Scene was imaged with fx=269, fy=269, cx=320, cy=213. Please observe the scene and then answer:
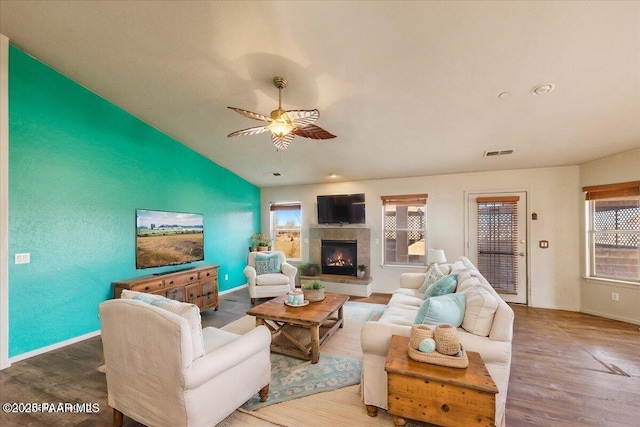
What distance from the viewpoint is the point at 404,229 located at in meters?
5.83

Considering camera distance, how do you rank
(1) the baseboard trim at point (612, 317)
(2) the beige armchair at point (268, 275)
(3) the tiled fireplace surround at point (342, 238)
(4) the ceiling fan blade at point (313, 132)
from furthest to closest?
(3) the tiled fireplace surround at point (342, 238) < (2) the beige armchair at point (268, 275) < (1) the baseboard trim at point (612, 317) < (4) the ceiling fan blade at point (313, 132)

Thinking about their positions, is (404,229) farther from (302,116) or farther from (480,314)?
(302,116)

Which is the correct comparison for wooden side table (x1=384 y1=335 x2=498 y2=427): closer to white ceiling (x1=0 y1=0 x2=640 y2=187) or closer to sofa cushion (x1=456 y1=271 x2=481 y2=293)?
sofa cushion (x1=456 y1=271 x2=481 y2=293)

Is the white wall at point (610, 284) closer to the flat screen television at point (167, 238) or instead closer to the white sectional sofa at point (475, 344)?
the white sectional sofa at point (475, 344)

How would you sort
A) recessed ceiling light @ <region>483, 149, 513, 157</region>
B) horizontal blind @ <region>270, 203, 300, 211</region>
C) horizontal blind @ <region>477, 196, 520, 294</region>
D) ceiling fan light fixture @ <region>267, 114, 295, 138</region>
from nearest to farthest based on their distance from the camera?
ceiling fan light fixture @ <region>267, 114, 295, 138</region>, recessed ceiling light @ <region>483, 149, 513, 157</region>, horizontal blind @ <region>477, 196, 520, 294</region>, horizontal blind @ <region>270, 203, 300, 211</region>

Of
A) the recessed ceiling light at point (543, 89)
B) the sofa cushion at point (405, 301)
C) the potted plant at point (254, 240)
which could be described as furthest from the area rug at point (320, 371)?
the recessed ceiling light at point (543, 89)

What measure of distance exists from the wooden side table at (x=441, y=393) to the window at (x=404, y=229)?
3978mm

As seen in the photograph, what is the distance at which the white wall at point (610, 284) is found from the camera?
3.97m

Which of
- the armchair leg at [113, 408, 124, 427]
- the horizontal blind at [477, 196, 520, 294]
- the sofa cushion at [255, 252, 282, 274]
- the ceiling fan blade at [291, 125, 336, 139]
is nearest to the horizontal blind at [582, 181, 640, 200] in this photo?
the horizontal blind at [477, 196, 520, 294]

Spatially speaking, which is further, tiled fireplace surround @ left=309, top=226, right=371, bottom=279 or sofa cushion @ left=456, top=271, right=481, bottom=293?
tiled fireplace surround @ left=309, top=226, right=371, bottom=279

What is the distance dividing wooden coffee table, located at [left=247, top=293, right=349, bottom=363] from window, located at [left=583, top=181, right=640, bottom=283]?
435 centimetres

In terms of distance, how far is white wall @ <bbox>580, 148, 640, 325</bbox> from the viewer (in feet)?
13.0

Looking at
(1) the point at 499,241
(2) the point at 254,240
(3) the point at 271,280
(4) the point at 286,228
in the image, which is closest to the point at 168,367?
(3) the point at 271,280

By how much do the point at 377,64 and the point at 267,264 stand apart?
3909 millimetres
